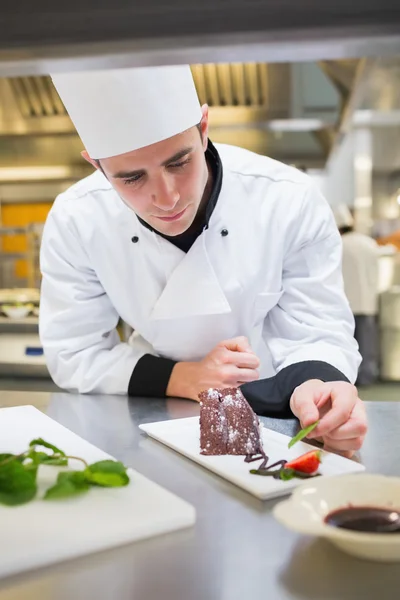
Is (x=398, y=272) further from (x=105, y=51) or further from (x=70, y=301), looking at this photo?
(x=105, y=51)

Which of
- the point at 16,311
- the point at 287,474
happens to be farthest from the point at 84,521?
the point at 16,311

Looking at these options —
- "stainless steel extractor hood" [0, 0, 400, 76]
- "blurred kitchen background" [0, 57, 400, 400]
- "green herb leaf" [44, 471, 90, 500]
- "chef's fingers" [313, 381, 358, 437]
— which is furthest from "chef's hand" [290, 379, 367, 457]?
"blurred kitchen background" [0, 57, 400, 400]

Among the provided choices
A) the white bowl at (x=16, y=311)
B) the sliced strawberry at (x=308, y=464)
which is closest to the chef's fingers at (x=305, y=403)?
the sliced strawberry at (x=308, y=464)

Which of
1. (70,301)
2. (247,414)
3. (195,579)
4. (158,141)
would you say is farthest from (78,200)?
(195,579)

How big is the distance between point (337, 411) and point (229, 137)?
3.76 meters

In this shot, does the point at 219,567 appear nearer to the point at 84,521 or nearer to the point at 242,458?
the point at 84,521

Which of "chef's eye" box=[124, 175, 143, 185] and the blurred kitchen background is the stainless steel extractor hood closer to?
"chef's eye" box=[124, 175, 143, 185]

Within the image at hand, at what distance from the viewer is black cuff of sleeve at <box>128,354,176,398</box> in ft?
5.07

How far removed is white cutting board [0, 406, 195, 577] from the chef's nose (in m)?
0.61

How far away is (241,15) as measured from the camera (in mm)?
572

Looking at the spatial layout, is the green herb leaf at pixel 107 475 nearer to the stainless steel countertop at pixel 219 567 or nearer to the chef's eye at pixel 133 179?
the stainless steel countertop at pixel 219 567

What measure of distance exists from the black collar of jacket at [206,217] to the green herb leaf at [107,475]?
2.77 feet

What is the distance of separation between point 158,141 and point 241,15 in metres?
0.76

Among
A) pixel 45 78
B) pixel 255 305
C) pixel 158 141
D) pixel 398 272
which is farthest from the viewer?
pixel 398 272
